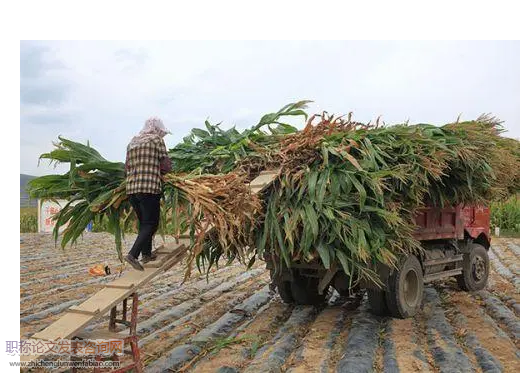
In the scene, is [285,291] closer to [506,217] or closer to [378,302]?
[378,302]

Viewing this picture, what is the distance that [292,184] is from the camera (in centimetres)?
577

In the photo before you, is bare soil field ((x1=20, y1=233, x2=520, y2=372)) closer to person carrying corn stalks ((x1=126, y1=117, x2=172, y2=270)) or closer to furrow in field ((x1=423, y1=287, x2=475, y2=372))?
furrow in field ((x1=423, y1=287, x2=475, y2=372))

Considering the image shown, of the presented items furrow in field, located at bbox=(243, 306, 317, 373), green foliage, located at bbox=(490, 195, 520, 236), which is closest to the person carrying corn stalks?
furrow in field, located at bbox=(243, 306, 317, 373)

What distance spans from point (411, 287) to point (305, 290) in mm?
1542

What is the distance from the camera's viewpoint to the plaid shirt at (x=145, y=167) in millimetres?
5289

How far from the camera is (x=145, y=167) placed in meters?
5.34

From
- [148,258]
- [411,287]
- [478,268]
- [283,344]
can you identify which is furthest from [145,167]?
[478,268]

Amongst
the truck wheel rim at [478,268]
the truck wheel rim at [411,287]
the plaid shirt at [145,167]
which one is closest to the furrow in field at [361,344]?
the truck wheel rim at [411,287]

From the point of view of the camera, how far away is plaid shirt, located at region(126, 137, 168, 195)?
529cm

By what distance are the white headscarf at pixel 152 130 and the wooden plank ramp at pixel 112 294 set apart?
1.11 meters

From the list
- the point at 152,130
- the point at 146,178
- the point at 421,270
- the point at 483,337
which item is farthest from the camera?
the point at 421,270

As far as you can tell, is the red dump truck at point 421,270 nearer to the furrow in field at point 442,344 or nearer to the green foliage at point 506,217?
the furrow in field at point 442,344

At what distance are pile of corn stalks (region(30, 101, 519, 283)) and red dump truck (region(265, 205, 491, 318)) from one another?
671 mm

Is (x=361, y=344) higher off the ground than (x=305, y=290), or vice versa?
(x=305, y=290)
